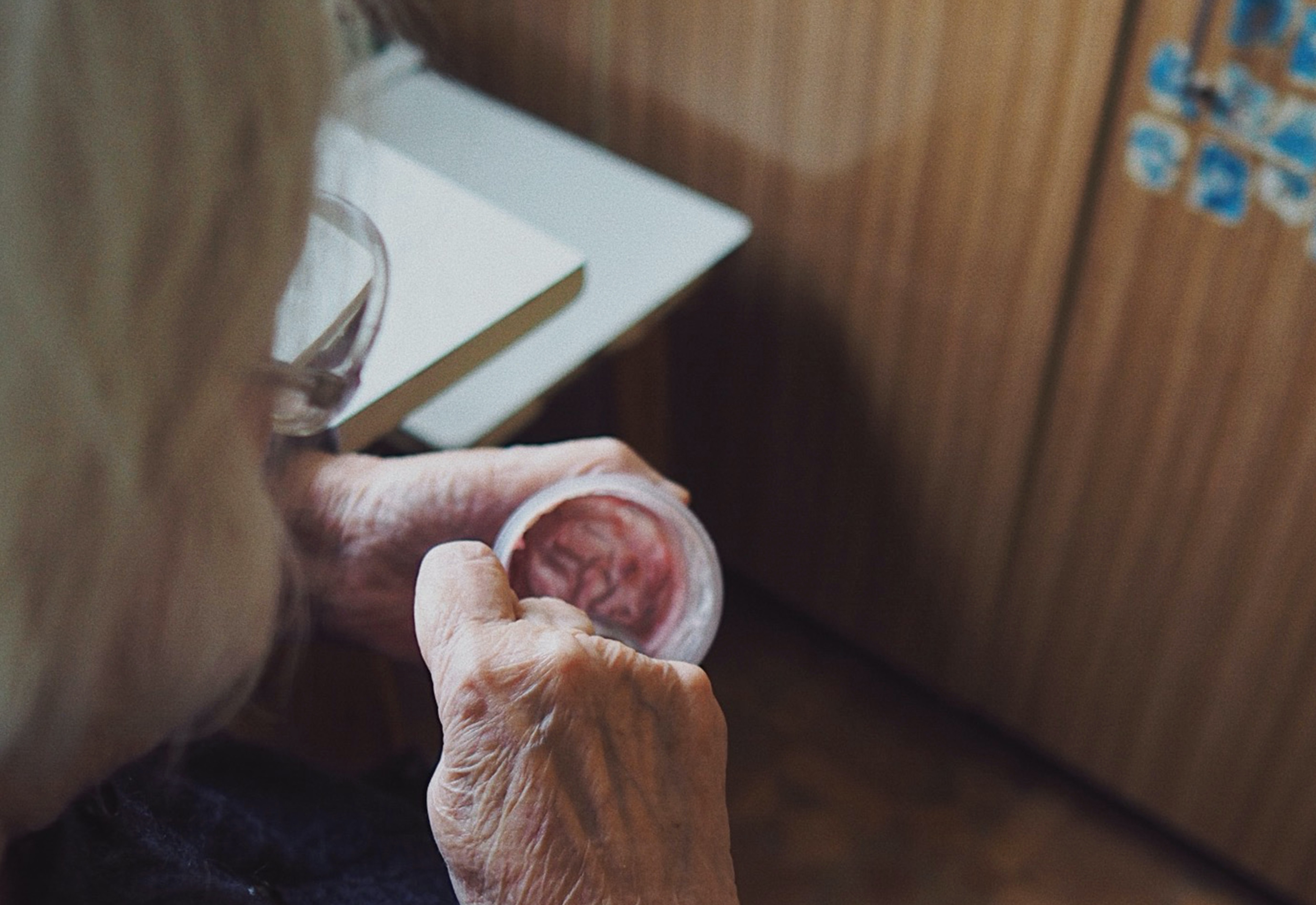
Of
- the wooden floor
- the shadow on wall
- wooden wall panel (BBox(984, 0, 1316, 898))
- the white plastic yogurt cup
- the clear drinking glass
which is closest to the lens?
the clear drinking glass

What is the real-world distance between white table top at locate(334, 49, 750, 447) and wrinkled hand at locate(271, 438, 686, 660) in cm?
14

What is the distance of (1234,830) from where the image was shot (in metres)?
1.25

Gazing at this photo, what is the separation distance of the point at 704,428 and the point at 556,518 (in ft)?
2.10

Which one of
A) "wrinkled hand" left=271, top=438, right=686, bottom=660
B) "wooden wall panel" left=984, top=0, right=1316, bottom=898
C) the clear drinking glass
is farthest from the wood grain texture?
the clear drinking glass

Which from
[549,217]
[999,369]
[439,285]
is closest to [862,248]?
[999,369]

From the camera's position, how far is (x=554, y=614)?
0.67 meters

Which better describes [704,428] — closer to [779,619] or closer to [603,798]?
[779,619]

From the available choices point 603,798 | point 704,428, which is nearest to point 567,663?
point 603,798

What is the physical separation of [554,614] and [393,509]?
0.20 meters

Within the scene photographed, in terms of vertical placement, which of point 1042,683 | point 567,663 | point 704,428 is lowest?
point 1042,683

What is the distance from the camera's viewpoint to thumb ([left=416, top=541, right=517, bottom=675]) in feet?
2.09

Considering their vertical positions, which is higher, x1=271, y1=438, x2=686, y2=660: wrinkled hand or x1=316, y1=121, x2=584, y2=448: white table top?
x1=316, y1=121, x2=584, y2=448: white table top

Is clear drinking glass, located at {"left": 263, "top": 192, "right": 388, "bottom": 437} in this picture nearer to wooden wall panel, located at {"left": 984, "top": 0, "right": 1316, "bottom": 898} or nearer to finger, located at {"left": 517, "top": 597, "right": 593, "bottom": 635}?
finger, located at {"left": 517, "top": 597, "right": 593, "bottom": 635}

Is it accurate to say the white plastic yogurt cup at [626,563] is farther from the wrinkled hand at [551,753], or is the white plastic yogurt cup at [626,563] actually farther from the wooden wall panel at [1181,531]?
the wooden wall panel at [1181,531]
